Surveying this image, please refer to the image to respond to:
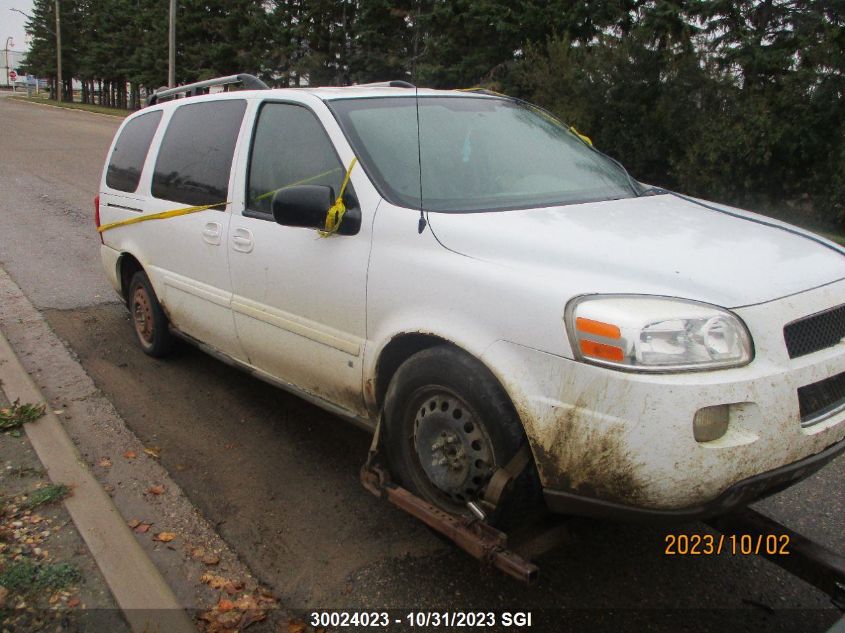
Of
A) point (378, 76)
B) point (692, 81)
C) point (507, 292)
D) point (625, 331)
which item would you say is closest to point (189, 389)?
point (507, 292)

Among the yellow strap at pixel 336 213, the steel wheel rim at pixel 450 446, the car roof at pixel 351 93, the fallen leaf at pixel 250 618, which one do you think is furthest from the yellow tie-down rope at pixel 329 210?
the fallen leaf at pixel 250 618

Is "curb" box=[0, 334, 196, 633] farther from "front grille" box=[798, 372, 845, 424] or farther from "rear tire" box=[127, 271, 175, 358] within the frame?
"front grille" box=[798, 372, 845, 424]

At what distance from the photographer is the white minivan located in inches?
95.5

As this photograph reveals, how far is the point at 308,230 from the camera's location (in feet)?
12.0

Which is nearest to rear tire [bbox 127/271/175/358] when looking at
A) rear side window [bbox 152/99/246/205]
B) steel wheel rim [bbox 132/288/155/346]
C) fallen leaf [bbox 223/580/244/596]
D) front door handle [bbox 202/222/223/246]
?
steel wheel rim [bbox 132/288/155/346]

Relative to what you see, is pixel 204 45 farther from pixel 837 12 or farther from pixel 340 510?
pixel 340 510

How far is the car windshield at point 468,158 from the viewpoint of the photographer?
340 cm

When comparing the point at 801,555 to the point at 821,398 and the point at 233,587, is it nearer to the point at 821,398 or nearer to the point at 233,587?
the point at 821,398

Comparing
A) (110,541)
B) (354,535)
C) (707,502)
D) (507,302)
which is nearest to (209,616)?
(110,541)

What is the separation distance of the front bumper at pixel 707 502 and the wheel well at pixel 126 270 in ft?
13.3

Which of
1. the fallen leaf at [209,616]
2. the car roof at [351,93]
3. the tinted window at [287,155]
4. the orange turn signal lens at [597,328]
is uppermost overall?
the car roof at [351,93]

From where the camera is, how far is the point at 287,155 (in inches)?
156

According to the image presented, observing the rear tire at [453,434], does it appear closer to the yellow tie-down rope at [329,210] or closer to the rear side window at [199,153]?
the yellow tie-down rope at [329,210]

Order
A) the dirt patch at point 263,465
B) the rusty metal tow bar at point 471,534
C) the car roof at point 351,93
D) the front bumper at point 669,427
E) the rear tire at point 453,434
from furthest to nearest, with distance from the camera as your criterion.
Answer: the car roof at point 351,93 → the dirt patch at point 263,465 → the rear tire at point 453,434 → the rusty metal tow bar at point 471,534 → the front bumper at point 669,427
